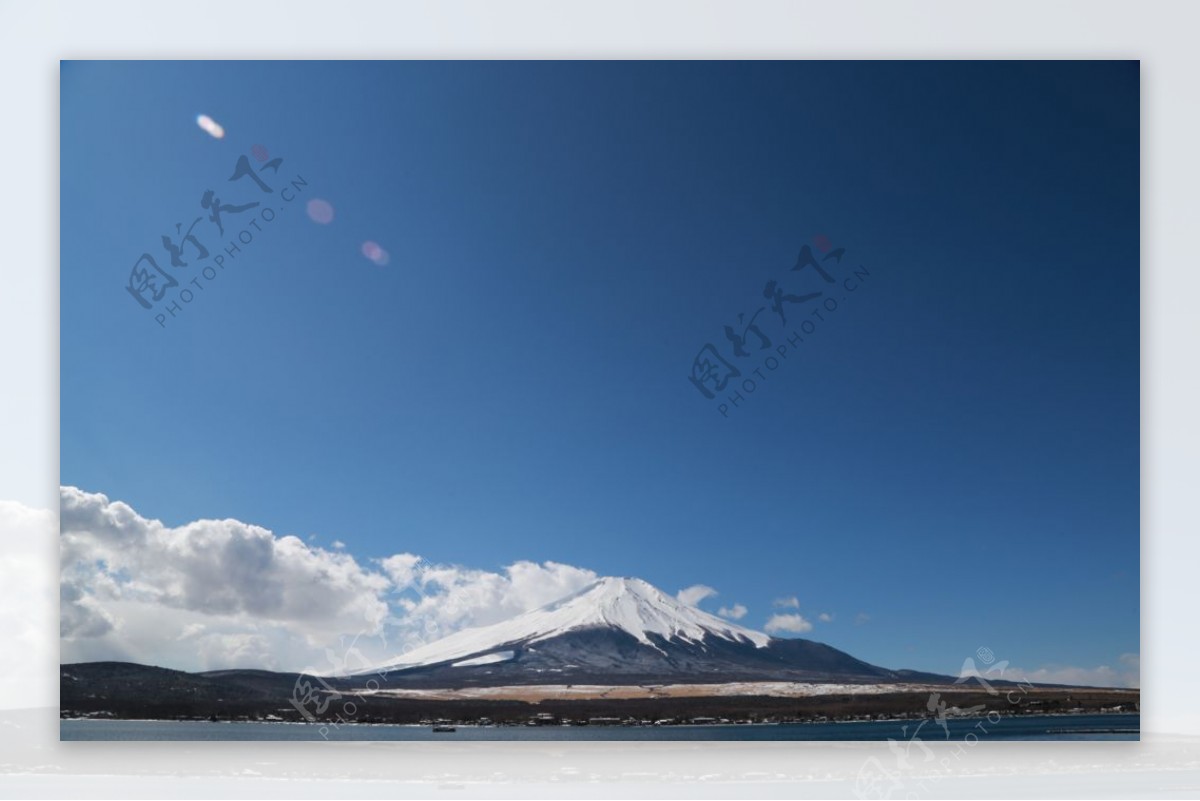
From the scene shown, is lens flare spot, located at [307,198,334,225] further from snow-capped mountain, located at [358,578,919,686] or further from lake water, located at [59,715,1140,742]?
lake water, located at [59,715,1140,742]

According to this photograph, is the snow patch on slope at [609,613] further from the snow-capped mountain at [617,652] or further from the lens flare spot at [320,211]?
the lens flare spot at [320,211]

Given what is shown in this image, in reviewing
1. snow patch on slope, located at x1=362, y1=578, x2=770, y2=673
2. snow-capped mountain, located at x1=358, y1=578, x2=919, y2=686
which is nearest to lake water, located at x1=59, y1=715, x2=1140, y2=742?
snow-capped mountain, located at x1=358, y1=578, x2=919, y2=686

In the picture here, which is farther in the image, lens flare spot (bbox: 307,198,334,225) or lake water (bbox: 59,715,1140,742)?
lens flare spot (bbox: 307,198,334,225)

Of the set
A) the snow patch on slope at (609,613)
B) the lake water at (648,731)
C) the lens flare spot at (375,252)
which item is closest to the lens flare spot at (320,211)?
the lens flare spot at (375,252)

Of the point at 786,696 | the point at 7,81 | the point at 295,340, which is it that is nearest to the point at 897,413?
the point at 786,696

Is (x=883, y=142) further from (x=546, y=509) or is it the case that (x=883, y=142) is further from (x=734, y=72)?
(x=546, y=509)

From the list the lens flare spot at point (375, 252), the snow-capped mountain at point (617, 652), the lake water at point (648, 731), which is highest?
the lens flare spot at point (375, 252)

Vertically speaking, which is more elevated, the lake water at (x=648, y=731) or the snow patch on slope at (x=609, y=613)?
the snow patch on slope at (x=609, y=613)
